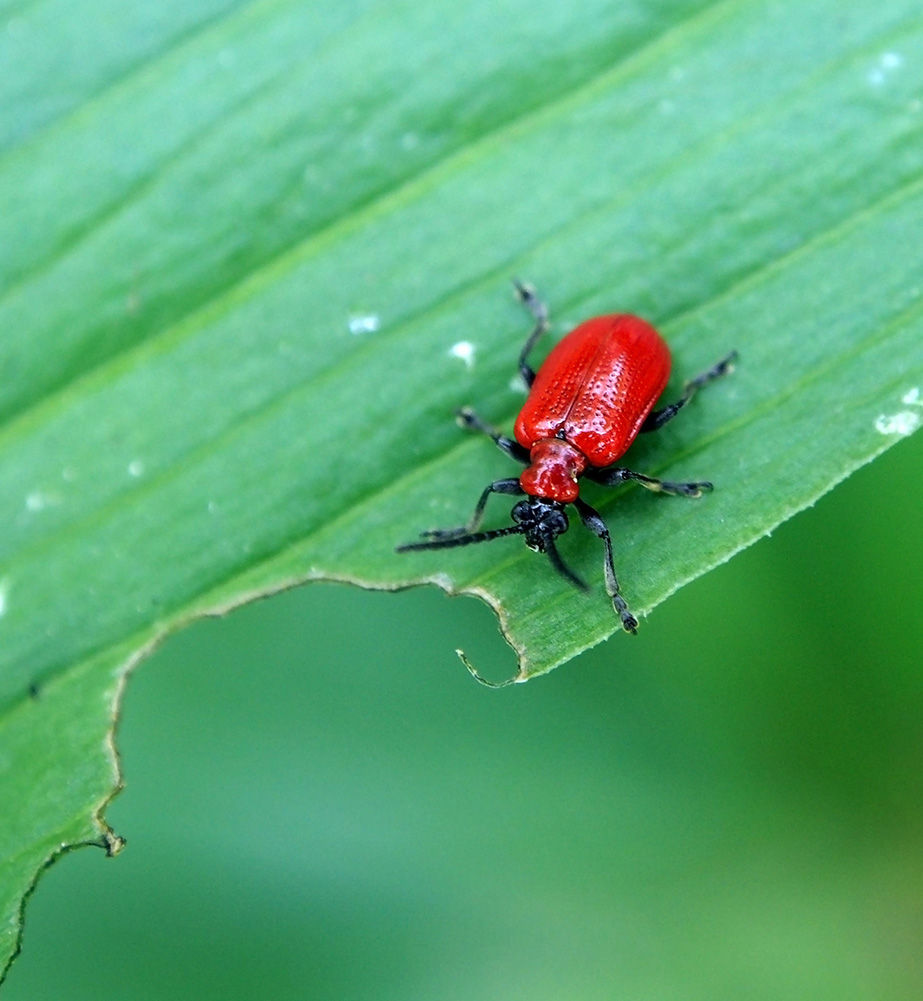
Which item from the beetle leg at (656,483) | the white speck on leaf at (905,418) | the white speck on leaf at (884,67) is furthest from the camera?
the white speck on leaf at (884,67)

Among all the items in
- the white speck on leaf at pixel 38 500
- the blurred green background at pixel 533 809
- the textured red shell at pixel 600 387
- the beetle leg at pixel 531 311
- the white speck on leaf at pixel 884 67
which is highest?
the white speck on leaf at pixel 884 67

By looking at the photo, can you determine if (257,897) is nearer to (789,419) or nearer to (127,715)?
(127,715)

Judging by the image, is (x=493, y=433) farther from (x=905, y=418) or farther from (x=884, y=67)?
(x=884, y=67)

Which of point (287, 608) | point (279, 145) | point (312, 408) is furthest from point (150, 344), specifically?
point (287, 608)

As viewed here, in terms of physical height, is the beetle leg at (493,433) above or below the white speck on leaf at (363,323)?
below

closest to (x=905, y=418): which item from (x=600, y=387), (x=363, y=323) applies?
(x=600, y=387)

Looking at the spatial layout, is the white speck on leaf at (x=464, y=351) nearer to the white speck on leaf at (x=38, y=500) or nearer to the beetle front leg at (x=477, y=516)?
the beetle front leg at (x=477, y=516)

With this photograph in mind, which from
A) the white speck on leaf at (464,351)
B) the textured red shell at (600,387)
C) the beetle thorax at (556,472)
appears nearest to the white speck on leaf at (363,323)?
the white speck on leaf at (464,351)
